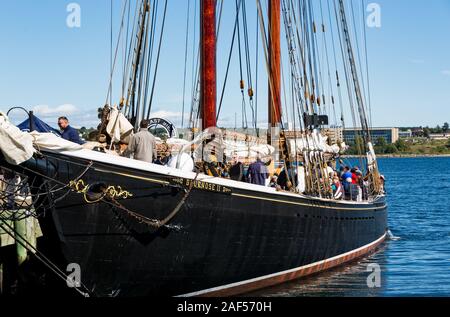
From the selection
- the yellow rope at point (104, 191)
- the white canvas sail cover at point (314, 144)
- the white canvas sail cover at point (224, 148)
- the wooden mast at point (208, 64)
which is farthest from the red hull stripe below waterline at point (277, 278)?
the wooden mast at point (208, 64)

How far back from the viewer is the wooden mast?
19.5m

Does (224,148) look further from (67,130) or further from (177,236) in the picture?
(67,130)

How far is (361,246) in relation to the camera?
Answer: 27.7m

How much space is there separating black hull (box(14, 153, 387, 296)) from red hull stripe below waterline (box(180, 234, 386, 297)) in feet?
0.10

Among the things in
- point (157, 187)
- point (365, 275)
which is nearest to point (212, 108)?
point (157, 187)

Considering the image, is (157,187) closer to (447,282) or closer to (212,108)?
(212,108)

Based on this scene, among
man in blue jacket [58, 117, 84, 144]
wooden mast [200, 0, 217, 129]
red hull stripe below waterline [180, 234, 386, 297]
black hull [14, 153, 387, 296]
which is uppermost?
wooden mast [200, 0, 217, 129]

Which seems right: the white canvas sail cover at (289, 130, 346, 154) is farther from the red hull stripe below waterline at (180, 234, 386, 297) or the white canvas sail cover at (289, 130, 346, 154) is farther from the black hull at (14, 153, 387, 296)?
the red hull stripe below waterline at (180, 234, 386, 297)

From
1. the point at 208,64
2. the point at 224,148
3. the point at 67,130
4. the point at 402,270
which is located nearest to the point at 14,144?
the point at 67,130

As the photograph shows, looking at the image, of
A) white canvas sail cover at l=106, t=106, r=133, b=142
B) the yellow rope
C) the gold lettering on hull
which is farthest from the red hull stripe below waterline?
white canvas sail cover at l=106, t=106, r=133, b=142

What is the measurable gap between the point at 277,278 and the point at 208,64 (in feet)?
17.4

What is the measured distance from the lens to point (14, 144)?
1353 cm

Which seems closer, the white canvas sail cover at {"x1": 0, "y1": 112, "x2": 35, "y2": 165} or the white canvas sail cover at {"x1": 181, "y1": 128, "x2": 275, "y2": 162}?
the white canvas sail cover at {"x1": 0, "y1": 112, "x2": 35, "y2": 165}

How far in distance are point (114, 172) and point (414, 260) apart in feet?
51.1
